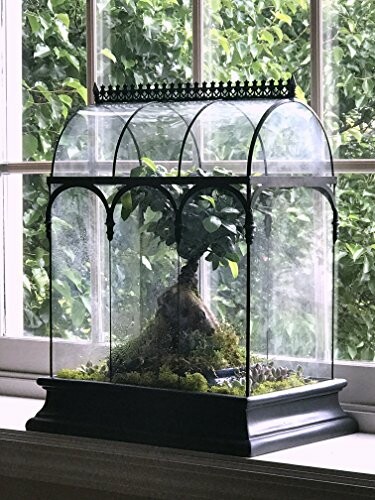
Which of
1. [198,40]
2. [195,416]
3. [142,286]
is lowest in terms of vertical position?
[195,416]

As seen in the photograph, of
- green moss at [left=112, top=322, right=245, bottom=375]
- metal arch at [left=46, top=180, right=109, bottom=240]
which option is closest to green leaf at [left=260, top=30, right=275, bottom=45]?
metal arch at [left=46, top=180, right=109, bottom=240]

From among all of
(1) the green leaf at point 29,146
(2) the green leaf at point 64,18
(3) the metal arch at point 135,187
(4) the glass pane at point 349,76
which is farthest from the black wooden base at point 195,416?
(2) the green leaf at point 64,18

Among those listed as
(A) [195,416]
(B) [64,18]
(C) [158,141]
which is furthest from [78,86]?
(A) [195,416]

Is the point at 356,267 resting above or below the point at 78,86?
below

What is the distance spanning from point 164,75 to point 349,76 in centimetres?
40

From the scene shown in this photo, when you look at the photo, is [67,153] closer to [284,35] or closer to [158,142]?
[158,142]

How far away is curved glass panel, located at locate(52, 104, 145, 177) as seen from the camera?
7.72 feet

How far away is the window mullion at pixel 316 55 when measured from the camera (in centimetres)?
235

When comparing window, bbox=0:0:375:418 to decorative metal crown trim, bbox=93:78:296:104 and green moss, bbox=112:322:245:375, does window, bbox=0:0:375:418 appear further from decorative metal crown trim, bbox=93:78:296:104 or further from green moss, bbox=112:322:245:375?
green moss, bbox=112:322:245:375

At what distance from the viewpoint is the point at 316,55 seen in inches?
92.7

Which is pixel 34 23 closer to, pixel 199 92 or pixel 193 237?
pixel 199 92

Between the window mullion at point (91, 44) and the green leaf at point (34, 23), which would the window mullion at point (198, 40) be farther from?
the green leaf at point (34, 23)

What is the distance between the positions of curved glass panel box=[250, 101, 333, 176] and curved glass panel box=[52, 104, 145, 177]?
0.29 m

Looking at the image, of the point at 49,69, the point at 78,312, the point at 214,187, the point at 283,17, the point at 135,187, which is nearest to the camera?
the point at 214,187
